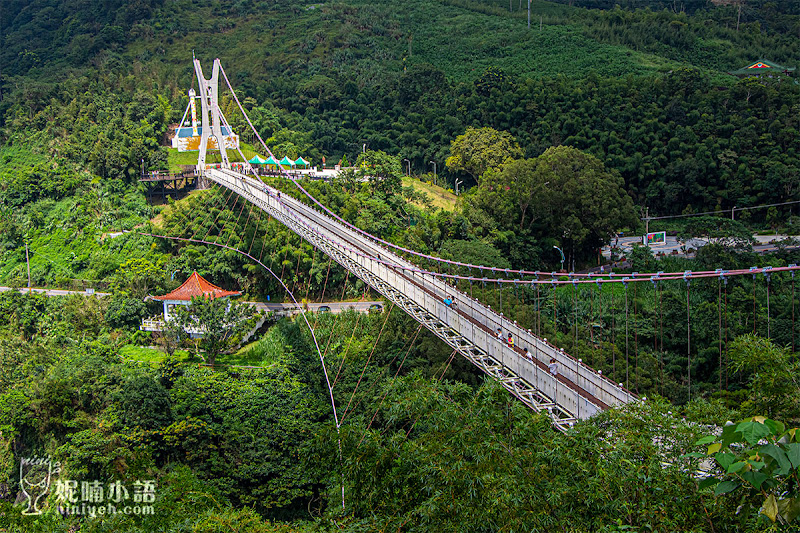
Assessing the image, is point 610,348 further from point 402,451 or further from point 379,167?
point 379,167

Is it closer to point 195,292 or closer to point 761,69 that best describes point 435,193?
point 195,292

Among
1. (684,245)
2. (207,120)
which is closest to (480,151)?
(684,245)

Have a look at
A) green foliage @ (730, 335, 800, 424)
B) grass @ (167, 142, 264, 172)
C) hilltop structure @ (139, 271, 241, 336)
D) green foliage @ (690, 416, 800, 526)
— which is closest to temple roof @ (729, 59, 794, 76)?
grass @ (167, 142, 264, 172)

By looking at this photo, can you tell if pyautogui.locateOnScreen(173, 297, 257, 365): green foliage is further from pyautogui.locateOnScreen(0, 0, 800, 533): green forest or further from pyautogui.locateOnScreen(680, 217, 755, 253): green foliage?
pyautogui.locateOnScreen(680, 217, 755, 253): green foliage

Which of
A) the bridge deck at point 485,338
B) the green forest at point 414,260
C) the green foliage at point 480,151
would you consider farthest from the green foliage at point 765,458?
the green foliage at point 480,151

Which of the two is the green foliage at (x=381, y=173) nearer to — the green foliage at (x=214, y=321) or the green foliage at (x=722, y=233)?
the green foliage at (x=214, y=321)

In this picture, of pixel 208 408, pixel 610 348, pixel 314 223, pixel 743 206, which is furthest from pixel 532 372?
pixel 743 206

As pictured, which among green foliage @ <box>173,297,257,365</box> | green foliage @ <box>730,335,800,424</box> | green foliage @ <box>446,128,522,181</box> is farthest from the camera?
green foliage @ <box>446,128,522,181</box>
